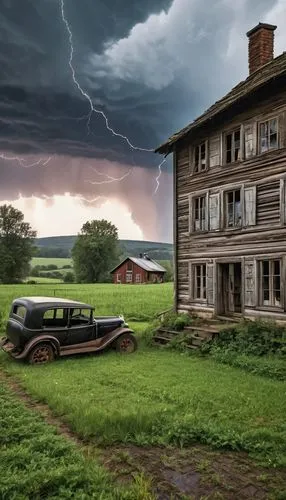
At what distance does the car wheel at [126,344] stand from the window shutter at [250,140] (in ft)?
26.5

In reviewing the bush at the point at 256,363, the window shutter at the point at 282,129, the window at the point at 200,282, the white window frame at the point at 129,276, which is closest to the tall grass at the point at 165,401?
the bush at the point at 256,363

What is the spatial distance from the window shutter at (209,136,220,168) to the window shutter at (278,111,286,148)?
9.88 ft

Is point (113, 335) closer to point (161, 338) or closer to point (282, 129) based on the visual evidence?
point (161, 338)

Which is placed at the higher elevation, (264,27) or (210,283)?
(264,27)

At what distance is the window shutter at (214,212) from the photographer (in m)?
15.9

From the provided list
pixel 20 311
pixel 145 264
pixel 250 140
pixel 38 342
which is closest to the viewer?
pixel 38 342

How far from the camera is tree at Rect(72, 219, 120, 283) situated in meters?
82.4

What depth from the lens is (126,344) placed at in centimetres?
1259

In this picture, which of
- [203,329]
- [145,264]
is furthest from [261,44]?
[145,264]

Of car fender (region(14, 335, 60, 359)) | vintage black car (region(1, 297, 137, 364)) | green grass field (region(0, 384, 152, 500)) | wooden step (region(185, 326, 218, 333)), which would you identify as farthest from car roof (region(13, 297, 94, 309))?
green grass field (region(0, 384, 152, 500))

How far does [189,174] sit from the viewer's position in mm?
17500

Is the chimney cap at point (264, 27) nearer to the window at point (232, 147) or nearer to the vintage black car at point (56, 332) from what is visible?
the window at point (232, 147)

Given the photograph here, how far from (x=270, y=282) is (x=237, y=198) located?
3.79 metres

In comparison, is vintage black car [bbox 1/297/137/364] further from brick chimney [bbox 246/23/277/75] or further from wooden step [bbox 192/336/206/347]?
brick chimney [bbox 246/23/277/75]
